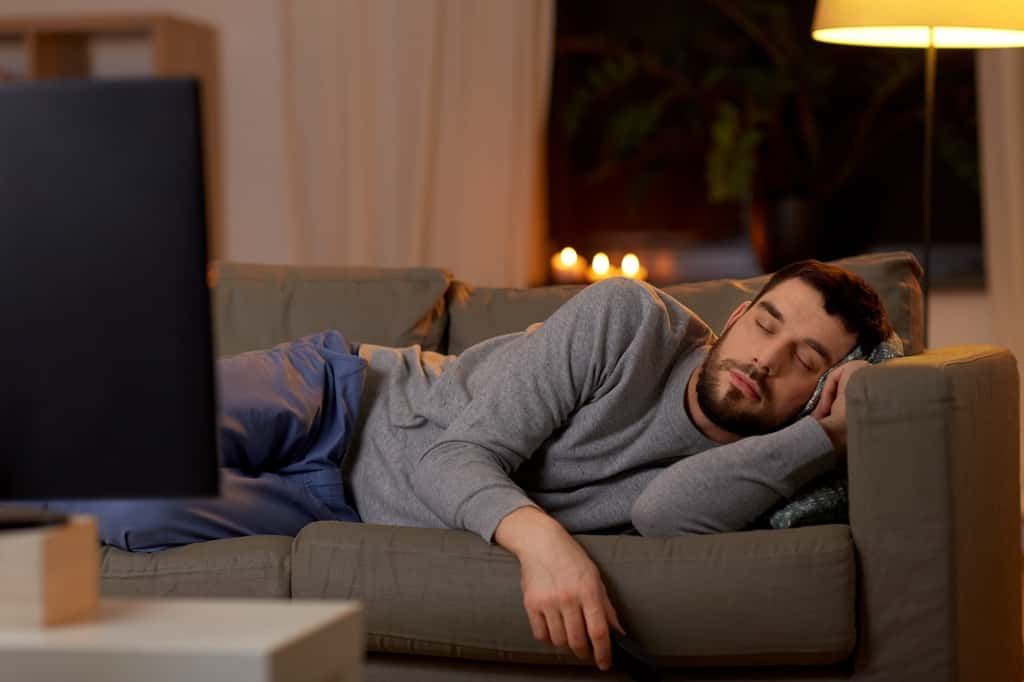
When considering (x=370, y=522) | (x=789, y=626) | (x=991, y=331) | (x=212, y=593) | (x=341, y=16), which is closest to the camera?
(x=789, y=626)

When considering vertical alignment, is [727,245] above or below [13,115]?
below

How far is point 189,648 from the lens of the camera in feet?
2.79

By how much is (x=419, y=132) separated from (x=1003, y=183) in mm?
1691

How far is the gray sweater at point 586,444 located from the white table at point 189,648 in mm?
792

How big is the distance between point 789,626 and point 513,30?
2784mm

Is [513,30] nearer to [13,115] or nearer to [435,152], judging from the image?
[435,152]

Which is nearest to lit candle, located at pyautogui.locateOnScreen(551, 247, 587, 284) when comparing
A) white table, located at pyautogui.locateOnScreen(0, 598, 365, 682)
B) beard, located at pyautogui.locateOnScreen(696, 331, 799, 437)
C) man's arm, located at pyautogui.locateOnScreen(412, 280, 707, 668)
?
man's arm, located at pyautogui.locateOnScreen(412, 280, 707, 668)

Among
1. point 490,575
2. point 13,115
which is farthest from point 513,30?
point 13,115

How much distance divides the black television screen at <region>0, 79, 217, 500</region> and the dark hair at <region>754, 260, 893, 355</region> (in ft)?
3.65

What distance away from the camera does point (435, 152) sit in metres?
4.21

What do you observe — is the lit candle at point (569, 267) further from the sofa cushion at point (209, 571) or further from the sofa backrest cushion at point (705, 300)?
the sofa cushion at point (209, 571)

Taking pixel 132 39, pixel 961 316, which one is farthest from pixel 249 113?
pixel 961 316

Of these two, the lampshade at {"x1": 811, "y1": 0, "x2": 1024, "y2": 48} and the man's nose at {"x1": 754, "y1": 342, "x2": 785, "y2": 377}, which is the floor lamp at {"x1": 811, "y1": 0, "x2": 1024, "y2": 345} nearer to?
the lampshade at {"x1": 811, "y1": 0, "x2": 1024, "y2": 48}

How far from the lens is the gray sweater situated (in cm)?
178
